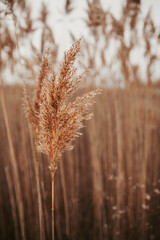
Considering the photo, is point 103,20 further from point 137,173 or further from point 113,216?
point 113,216

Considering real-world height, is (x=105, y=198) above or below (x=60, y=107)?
below

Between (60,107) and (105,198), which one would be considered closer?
(60,107)

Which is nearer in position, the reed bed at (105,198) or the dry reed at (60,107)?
the dry reed at (60,107)

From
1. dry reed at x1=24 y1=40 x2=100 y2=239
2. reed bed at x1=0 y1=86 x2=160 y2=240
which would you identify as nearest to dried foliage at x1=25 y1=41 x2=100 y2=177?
dry reed at x1=24 y1=40 x2=100 y2=239

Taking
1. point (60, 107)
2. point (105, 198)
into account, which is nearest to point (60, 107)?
point (60, 107)

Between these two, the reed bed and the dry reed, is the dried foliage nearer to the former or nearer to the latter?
the dry reed

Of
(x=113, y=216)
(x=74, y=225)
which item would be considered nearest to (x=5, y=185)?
(x=74, y=225)

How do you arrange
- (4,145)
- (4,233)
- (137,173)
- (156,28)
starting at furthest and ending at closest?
1. (4,145)
2. (137,173)
3. (4,233)
4. (156,28)

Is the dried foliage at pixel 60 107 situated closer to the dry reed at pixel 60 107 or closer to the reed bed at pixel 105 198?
the dry reed at pixel 60 107

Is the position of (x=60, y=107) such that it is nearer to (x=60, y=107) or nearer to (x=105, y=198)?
(x=60, y=107)

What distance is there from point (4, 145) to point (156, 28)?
1623mm

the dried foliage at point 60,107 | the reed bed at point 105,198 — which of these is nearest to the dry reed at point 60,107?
the dried foliage at point 60,107

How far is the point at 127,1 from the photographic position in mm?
1284

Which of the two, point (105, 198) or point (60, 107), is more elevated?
point (60, 107)
